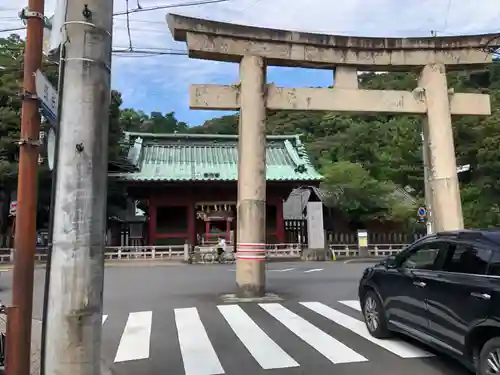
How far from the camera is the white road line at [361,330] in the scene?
21.1 ft

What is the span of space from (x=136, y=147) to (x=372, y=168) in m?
17.1

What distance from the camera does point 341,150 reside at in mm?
44062

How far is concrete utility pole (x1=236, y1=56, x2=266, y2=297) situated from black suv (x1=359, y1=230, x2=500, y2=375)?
4.44m

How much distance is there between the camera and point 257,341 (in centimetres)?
728

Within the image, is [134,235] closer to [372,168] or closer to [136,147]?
[136,147]

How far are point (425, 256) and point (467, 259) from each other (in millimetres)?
934

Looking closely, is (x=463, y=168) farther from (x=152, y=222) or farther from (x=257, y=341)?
(x=257, y=341)

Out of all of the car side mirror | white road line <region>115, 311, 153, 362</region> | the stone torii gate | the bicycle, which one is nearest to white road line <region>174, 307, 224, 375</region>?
white road line <region>115, 311, 153, 362</region>

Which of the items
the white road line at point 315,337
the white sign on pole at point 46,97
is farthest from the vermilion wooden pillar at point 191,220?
the white sign on pole at point 46,97

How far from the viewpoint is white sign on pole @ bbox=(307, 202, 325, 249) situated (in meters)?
27.1

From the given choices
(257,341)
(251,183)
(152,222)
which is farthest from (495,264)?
(152,222)

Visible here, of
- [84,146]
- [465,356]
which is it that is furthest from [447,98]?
[84,146]

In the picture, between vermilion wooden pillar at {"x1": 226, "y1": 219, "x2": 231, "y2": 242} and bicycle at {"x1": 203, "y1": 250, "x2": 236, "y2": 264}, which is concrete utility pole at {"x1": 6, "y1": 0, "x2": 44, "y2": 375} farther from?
vermilion wooden pillar at {"x1": 226, "y1": 219, "x2": 231, "y2": 242}

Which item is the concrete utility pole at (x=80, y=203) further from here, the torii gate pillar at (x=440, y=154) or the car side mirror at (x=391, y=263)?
the torii gate pillar at (x=440, y=154)
